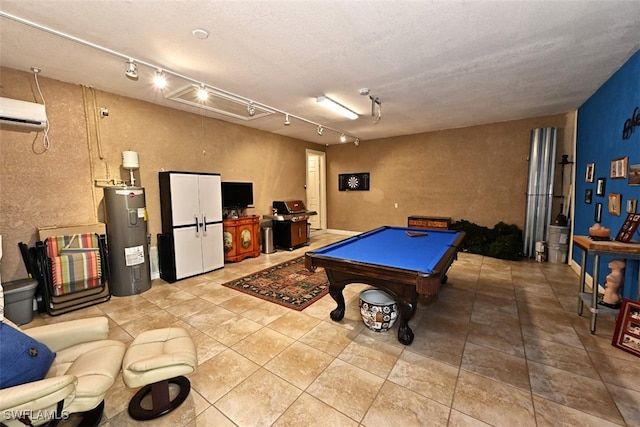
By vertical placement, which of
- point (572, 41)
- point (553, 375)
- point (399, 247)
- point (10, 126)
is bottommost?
point (553, 375)

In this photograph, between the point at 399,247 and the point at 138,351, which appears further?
the point at 399,247

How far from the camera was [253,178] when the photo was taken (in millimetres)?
6086

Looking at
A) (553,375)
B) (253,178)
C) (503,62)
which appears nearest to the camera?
(553,375)

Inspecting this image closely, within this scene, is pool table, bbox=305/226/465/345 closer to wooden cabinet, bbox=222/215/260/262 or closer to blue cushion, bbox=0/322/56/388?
blue cushion, bbox=0/322/56/388

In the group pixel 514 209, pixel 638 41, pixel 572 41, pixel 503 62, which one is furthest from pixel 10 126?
pixel 514 209

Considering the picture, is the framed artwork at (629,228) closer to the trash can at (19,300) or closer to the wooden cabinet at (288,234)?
the wooden cabinet at (288,234)

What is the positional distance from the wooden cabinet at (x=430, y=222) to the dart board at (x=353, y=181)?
181 centimetres

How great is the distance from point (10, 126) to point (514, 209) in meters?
8.47

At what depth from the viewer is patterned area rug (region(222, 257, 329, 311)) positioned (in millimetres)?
3473

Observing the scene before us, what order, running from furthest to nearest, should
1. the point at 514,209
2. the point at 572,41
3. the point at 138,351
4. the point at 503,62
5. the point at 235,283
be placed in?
the point at 514,209 → the point at 235,283 → the point at 503,62 → the point at 572,41 → the point at 138,351

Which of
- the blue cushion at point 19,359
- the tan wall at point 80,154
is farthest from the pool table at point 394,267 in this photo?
the tan wall at point 80,154

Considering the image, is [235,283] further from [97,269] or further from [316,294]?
[97,269]

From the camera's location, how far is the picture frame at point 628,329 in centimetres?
225

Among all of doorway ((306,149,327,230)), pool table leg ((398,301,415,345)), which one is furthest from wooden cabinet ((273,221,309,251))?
pool table leg ((398,301,415,345))
